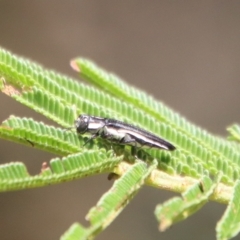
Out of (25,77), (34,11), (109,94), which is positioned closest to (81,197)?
(34,11)

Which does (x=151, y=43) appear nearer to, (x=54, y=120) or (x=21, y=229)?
(x=21, y=229)

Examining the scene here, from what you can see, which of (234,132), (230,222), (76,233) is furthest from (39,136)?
(234,132)

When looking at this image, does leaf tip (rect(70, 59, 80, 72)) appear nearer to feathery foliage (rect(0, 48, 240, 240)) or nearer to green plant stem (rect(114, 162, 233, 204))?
feathery foliage (rect(0, 48, 240, 240))

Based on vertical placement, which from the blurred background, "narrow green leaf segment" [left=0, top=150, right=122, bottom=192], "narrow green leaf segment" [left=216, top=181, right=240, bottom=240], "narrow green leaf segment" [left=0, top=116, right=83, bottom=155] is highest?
the blurred background

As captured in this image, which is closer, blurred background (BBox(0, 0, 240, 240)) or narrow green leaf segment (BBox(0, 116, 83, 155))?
narrow green leaf segment (BBox(0, 116, 83, 155))

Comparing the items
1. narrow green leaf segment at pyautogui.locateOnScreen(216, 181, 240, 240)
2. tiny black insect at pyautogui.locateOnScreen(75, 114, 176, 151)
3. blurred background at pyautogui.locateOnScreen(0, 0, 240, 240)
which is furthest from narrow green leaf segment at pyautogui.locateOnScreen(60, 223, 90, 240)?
blurred background at pyautogui.locateOnScreen(0, 0, 240, 240)

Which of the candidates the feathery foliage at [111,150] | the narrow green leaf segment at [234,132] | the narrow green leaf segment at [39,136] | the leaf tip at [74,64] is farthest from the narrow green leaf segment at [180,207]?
the leaf tip at [74,64]

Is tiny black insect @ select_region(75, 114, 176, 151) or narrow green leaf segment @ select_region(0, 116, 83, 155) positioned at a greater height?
tiny black insect @ select_region(75, 114, 176, 151)

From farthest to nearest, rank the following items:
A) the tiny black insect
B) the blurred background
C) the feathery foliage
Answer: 1. the blurred background
2. the tiny black insect
3. the feathery foliage
